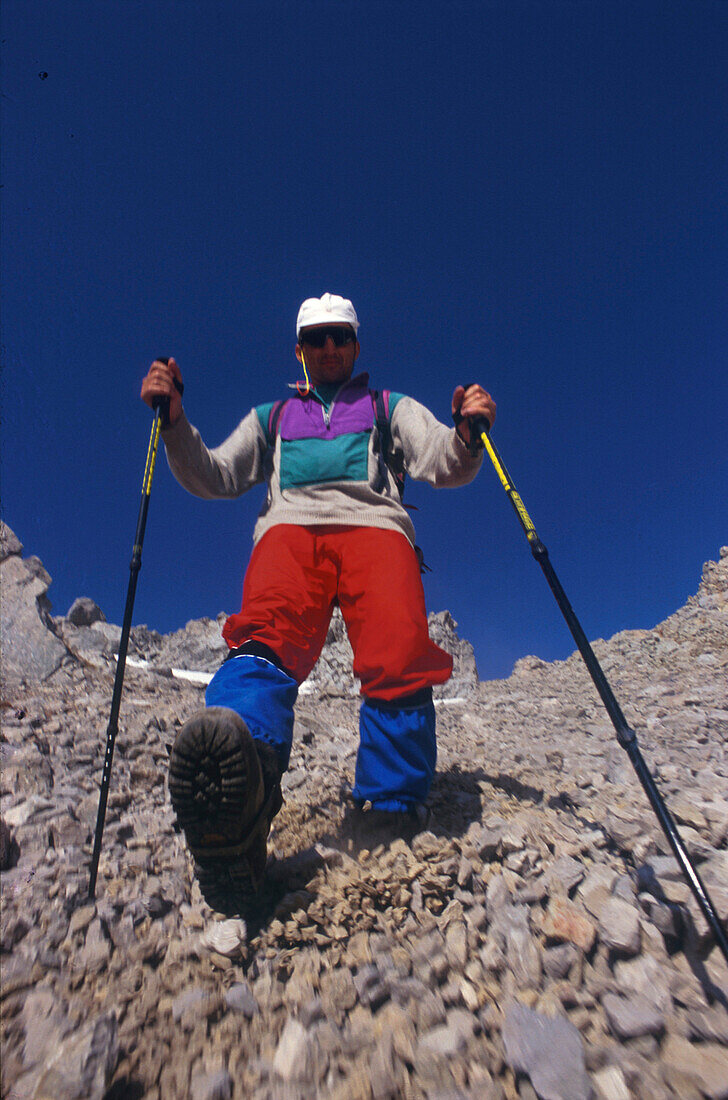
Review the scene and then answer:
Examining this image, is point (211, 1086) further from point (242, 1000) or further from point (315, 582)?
Answer: point (315, 582)

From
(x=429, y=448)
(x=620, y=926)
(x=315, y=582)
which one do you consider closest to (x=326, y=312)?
(x=429, y=448)

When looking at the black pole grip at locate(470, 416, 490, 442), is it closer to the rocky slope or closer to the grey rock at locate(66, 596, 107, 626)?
the rocky slope

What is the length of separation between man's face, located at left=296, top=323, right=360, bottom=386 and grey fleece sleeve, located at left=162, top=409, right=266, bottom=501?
0.58 meters

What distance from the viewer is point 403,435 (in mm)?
3543

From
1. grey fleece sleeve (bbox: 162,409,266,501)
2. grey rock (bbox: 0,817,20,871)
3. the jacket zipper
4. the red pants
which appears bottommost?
grey rock (bbox: 0,817,20,871)

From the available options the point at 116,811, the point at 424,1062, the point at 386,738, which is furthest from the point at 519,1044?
the point at 116,811

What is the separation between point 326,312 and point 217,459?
140cm

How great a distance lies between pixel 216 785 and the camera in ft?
6.46

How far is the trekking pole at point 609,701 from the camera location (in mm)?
1734

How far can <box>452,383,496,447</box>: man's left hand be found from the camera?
9.49 feet

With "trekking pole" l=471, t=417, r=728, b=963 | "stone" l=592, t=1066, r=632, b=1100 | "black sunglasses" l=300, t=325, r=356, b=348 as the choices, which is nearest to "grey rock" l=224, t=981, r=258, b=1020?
"stone" l=592, t=1066, r=632, b=1100

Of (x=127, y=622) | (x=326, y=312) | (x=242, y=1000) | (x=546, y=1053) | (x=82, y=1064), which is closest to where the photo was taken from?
(x=82, y=1064)

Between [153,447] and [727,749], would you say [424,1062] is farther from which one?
[727,749]

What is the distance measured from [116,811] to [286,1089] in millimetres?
1786
